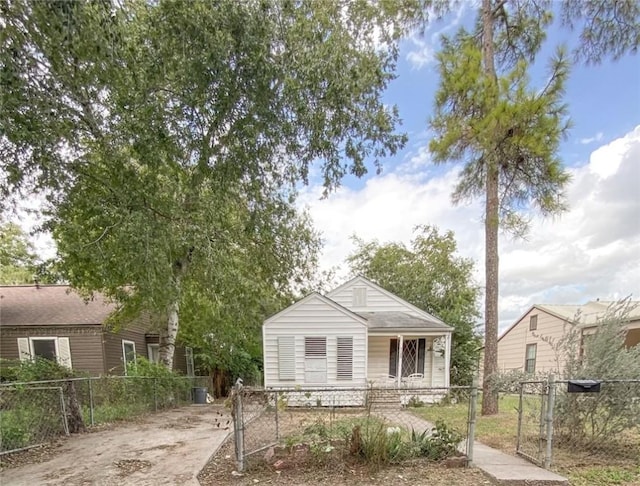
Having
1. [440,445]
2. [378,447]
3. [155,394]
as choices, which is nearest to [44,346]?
[155,394]

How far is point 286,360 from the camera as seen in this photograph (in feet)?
32.0

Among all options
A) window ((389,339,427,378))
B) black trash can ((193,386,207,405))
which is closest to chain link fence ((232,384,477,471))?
window ((389,339,427,378))

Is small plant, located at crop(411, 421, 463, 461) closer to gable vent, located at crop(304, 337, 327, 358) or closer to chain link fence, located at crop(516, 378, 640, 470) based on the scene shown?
chain link fence, located at crop(516, 378, 640, 470)

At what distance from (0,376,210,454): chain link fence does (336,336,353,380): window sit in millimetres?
4821

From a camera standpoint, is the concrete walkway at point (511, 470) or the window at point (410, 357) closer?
the concrete walkway at point (511, 470)

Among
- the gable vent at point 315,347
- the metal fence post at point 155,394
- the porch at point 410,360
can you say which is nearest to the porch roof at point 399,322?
the porch at point 410,360

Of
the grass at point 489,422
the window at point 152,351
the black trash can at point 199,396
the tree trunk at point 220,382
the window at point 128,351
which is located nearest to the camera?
the grass at point 489,422

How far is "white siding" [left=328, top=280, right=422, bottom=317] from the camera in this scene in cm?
1234

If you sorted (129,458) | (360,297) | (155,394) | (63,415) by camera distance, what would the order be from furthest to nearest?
(360,297)
(155,394)
(63,415)
(129,458)

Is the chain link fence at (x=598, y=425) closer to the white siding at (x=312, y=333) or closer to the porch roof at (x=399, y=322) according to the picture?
the white siding at (x=312, y=333)

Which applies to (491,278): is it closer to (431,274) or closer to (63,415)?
(63,415)

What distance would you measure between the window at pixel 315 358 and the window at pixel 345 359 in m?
0.38

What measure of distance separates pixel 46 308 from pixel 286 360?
378 inches

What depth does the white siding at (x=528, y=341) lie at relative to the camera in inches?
620
